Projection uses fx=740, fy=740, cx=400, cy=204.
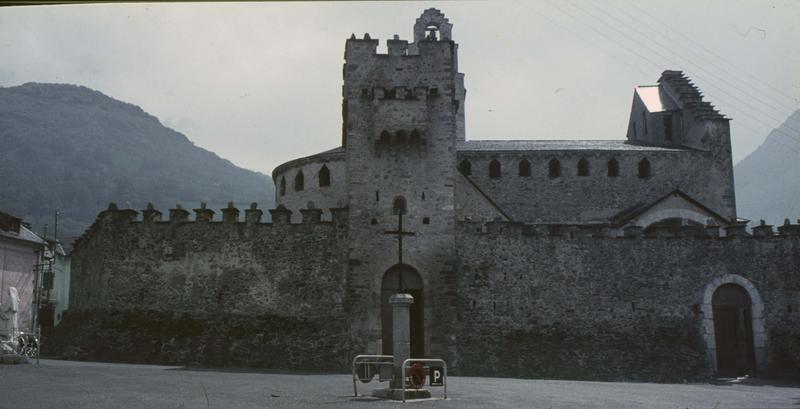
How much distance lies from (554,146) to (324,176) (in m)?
14.0

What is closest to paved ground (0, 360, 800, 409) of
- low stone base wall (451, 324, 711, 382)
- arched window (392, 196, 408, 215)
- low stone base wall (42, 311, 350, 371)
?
low stone base wall (42, 311, 350, 371)

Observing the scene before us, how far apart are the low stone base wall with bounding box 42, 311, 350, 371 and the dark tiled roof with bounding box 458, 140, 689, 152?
16.3 meters

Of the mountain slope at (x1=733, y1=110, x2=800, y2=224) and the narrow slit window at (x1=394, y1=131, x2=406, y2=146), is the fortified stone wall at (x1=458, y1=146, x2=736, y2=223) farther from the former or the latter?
the mountain slope at (x1=733, y1=110, x2=800, y2=224)

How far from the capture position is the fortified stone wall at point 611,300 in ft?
96.3

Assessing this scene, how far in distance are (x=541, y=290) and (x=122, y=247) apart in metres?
16.9

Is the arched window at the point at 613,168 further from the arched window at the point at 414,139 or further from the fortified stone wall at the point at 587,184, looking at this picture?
the arched window at the point at 414,139

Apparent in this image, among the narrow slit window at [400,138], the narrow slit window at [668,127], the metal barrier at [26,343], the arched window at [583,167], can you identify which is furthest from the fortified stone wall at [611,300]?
the metal barrier at [26,343]

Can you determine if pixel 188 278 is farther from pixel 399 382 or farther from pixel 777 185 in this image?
pixel 777 185

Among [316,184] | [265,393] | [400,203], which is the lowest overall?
[265,393]

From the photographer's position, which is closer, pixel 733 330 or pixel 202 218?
pixel 202 218

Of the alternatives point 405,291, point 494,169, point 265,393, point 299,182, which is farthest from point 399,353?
point 494,169

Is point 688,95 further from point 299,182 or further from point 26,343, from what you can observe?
point 26,343

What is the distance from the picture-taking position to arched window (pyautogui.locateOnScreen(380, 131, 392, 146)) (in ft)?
102

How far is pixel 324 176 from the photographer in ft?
116
